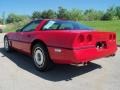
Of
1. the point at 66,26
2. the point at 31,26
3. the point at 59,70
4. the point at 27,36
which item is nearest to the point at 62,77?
the point at 59,70

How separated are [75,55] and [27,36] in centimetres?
210

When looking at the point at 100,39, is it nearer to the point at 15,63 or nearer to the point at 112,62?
the point at 112,62

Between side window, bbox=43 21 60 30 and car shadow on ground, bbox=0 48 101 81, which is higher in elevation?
side window, bbox=43 21 60 30

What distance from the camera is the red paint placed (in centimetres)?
488

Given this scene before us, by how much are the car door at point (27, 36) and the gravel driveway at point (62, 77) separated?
1.63 ft

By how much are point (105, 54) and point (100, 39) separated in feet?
1.42

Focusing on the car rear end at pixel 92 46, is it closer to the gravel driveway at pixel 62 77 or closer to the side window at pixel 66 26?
the gravel driveway at pixel 62 77

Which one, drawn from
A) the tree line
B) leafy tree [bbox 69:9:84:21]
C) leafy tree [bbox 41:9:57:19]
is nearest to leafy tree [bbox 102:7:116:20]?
the tree line

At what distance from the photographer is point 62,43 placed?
16.7 feet

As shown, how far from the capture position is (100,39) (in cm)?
541

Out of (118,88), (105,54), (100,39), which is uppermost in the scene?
(100,39)

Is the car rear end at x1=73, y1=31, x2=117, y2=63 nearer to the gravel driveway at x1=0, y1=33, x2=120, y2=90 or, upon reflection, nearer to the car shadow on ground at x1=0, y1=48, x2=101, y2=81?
the gravel driveway at x1=0, y1=33, x2=120, y2=90

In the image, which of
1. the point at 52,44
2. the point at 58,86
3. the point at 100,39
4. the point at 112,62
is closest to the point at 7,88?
the point at 58,86

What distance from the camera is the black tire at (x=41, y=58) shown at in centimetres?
563
